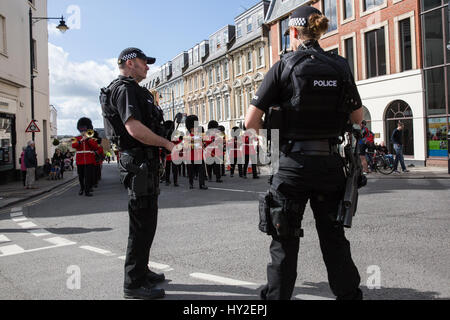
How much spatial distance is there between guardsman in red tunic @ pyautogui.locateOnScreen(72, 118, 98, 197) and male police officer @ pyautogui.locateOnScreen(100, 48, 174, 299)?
9673 millimetres

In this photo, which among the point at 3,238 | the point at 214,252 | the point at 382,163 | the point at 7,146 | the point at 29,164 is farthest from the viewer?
the point at 7,146

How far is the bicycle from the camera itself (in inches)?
623

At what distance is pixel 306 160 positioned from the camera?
9.39 feet

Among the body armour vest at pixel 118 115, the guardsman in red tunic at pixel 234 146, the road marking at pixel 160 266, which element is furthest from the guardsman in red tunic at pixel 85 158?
the body armour vest at pixel 118 115

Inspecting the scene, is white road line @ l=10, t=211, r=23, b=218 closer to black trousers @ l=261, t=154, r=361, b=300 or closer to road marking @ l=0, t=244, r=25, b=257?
road marking @ l=0, t=244, r=25, b=257

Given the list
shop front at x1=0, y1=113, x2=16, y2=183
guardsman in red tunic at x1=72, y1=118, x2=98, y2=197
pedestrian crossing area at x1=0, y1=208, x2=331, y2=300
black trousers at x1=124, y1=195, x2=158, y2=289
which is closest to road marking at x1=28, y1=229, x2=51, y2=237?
pedestrian crossing area at x1=0, y1=208, x2=331, y2=300

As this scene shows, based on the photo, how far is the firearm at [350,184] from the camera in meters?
2.83

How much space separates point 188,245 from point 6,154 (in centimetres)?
1709

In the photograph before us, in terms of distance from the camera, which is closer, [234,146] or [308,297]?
[308,297]

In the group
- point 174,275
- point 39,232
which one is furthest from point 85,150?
point 174,275

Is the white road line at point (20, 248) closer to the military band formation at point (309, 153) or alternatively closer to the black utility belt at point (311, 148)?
the military band formation at point (309, 153)

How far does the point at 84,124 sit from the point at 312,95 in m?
12.7

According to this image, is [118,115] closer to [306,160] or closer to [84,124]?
[306,160]

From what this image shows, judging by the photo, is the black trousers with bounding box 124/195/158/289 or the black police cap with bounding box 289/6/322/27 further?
the black trousers with bounding box 124/195/158/289
